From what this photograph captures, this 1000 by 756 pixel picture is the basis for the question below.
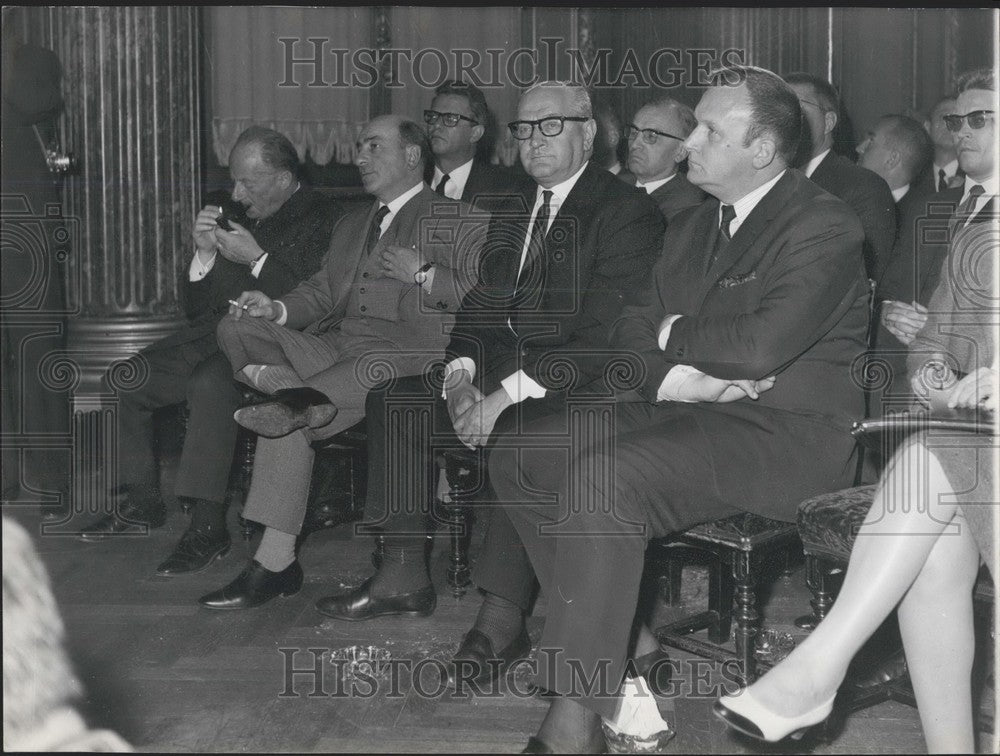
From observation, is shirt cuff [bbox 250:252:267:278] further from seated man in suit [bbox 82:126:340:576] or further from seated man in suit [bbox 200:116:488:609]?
seated man in suit [bbox 200:116:488:609]

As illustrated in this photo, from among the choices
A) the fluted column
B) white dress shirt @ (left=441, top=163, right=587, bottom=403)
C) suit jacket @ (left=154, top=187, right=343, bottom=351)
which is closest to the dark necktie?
white dress shirt @ (left=441, top=163, right=587, bottom=403)

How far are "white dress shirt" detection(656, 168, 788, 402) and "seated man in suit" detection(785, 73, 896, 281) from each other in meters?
0.77

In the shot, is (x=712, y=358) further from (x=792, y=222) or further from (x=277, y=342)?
(x=277, y=342)

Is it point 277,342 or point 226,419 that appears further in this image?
point 226,419

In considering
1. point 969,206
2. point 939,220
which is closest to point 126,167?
point 939,220

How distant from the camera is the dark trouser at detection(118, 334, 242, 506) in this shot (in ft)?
11.7

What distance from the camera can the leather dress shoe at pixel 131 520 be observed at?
3947 mm

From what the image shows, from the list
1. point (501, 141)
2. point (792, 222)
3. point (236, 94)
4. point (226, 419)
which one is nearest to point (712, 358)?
point (792, 222)

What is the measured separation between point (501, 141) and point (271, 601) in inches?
133

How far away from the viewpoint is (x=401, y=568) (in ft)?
10.3

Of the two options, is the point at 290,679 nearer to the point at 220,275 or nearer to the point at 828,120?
the point at 220,275

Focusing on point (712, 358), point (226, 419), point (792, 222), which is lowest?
point (226, 419)

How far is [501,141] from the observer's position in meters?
5.95

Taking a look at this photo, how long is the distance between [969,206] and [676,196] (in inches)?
41.2
